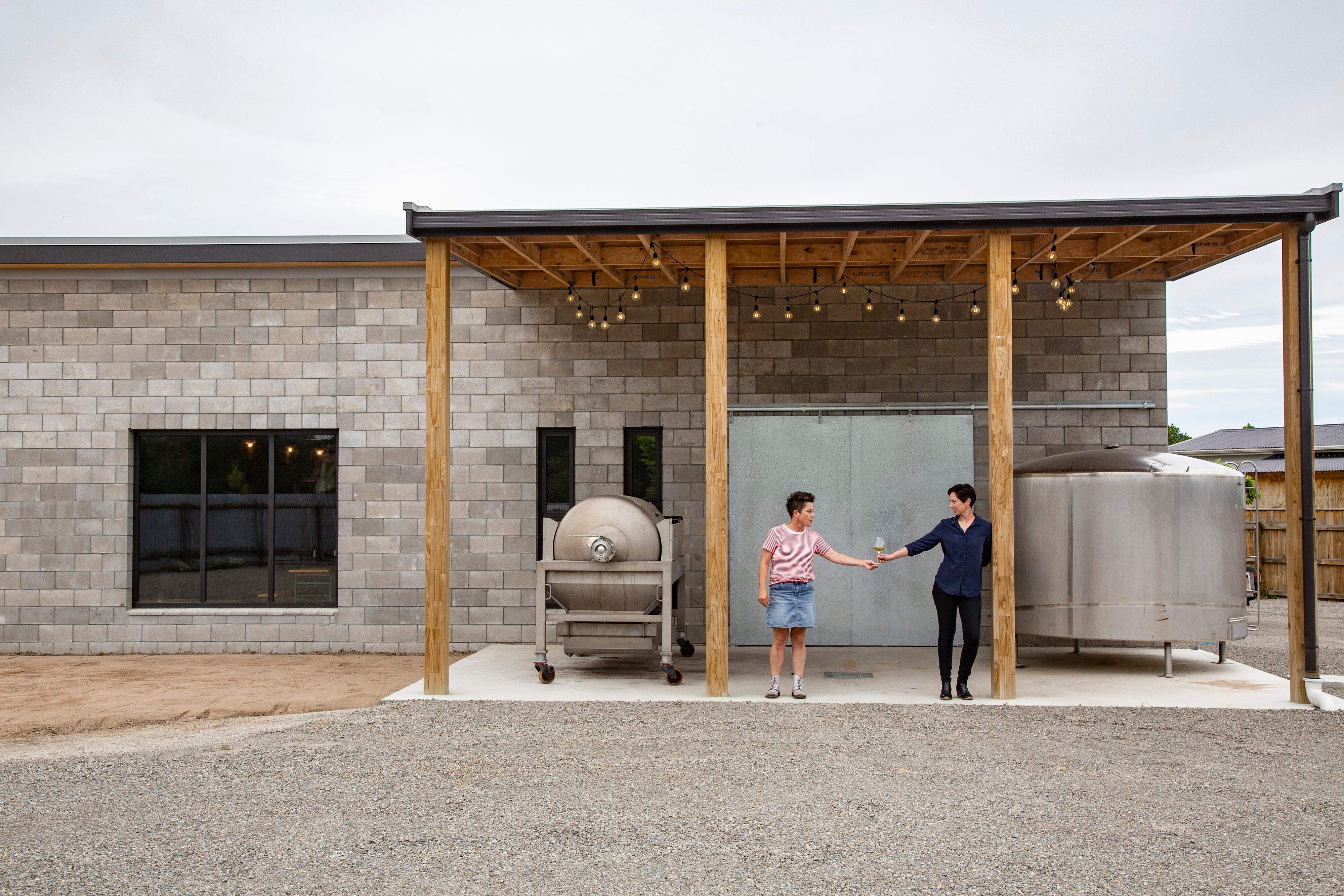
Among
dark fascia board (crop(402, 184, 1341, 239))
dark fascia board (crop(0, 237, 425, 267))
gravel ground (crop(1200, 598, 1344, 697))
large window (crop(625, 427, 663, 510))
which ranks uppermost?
dark fascia board (crop(0, 237, 425, 267))

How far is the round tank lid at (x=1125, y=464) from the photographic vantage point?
807cm

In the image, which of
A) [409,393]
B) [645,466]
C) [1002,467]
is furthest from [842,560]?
[409,393]

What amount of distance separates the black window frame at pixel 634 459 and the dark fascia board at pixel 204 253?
2789 millimetres

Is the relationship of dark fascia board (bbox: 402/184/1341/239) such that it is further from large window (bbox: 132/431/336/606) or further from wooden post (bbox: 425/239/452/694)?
large window (bbox: 132/431/336/606)

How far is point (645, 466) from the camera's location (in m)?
9.92

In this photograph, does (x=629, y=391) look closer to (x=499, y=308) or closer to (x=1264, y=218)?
(x=499, y=308)

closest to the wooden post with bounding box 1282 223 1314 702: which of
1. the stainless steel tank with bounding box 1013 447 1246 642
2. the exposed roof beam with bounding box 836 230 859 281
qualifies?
the stainless steel tank with bounding box 1013 447 1246 642

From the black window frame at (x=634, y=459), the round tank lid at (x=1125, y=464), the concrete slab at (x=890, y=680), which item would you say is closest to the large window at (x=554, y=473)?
the black window frame at (x=634, y=459)

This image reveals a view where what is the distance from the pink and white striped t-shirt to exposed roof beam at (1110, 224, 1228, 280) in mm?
3823

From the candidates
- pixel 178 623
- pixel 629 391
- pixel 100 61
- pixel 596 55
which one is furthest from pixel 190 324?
pixel 596 55

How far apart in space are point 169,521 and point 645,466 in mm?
5012

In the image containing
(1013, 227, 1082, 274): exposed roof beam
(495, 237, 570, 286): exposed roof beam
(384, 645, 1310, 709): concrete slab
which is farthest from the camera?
(495, 237, 570, 286): exposed roof beam

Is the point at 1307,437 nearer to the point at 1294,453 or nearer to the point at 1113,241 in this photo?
the point at 1294,453

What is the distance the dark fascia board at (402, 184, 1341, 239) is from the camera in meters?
6.87
